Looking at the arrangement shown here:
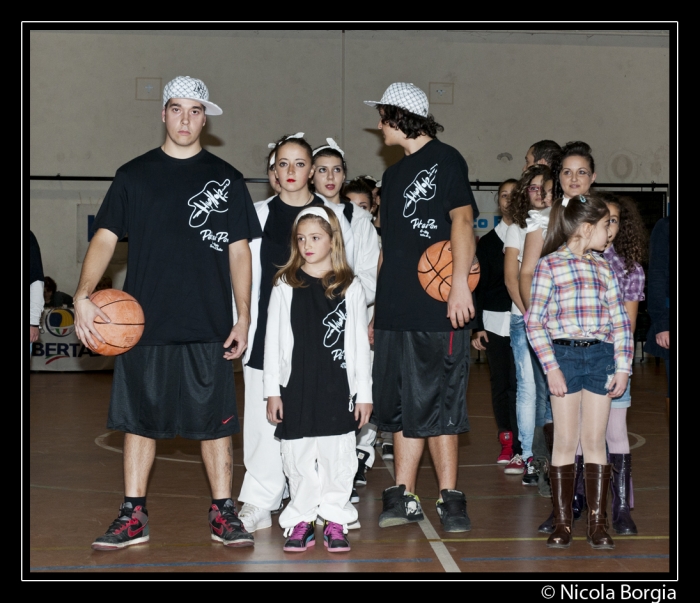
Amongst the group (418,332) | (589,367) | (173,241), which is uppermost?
(173,241)

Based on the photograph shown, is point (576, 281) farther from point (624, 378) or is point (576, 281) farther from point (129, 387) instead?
point (129, 387)

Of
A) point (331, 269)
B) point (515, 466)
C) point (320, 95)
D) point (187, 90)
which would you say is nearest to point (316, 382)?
point (331, 269)

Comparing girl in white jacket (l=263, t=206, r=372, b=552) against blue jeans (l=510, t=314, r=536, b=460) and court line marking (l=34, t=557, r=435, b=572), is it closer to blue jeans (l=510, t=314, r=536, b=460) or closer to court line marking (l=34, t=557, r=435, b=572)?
court line marking (l=34, t=557, r=435, b=572)

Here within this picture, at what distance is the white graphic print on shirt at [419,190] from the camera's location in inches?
173

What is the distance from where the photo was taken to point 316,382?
405cm

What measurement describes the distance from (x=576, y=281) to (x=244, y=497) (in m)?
2.10

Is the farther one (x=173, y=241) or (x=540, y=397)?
(x=540, y=397)

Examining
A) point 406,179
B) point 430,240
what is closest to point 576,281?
point 430,240

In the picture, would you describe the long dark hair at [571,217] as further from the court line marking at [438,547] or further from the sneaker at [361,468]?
the sneaker at [361,468]

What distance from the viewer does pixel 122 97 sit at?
50.4 feet

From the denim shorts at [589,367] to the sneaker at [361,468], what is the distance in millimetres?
1999

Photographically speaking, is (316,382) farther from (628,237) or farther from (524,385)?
(524,385)

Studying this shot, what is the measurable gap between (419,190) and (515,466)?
2.45 meters
